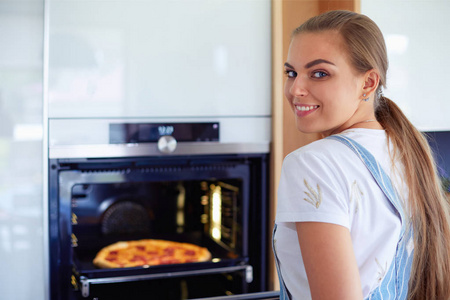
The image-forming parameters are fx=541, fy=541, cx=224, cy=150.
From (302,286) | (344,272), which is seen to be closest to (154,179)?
(302,286)

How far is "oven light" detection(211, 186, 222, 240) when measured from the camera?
78.4 inches

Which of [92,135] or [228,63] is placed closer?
[92,135]

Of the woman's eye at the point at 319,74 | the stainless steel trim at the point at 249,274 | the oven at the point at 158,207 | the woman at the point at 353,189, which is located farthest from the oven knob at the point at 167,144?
the woman's eye at the point at 319,74

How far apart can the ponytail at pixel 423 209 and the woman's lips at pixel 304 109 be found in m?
0.14

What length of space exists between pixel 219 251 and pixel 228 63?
66 centimetres

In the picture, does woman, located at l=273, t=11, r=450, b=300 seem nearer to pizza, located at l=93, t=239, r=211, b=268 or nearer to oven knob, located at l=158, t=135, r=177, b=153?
oven knob, located at l=158, t=135, r=177, b=153

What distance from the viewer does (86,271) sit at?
168cm

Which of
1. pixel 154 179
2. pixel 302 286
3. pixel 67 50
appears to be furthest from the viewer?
pixel 154 179

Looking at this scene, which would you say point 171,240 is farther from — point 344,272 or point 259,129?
point 344,272

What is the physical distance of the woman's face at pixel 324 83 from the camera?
0.84 meters

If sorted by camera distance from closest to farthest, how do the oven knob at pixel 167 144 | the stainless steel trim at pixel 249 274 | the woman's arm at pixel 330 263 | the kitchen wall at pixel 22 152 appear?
1. the woman's arm at pixel 330 263
2. the kitchen wall at pixel 22 152
3. the oven knob at pixel 167 144
4. the stainless steel trim at pixel 249 274

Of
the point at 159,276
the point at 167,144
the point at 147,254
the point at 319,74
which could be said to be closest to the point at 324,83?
the point at 319,74

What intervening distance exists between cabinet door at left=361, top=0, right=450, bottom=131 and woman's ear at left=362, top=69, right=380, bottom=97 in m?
0.87

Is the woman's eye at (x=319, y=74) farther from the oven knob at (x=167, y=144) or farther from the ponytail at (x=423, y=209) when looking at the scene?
the oven knob at (x=167, y=144)
